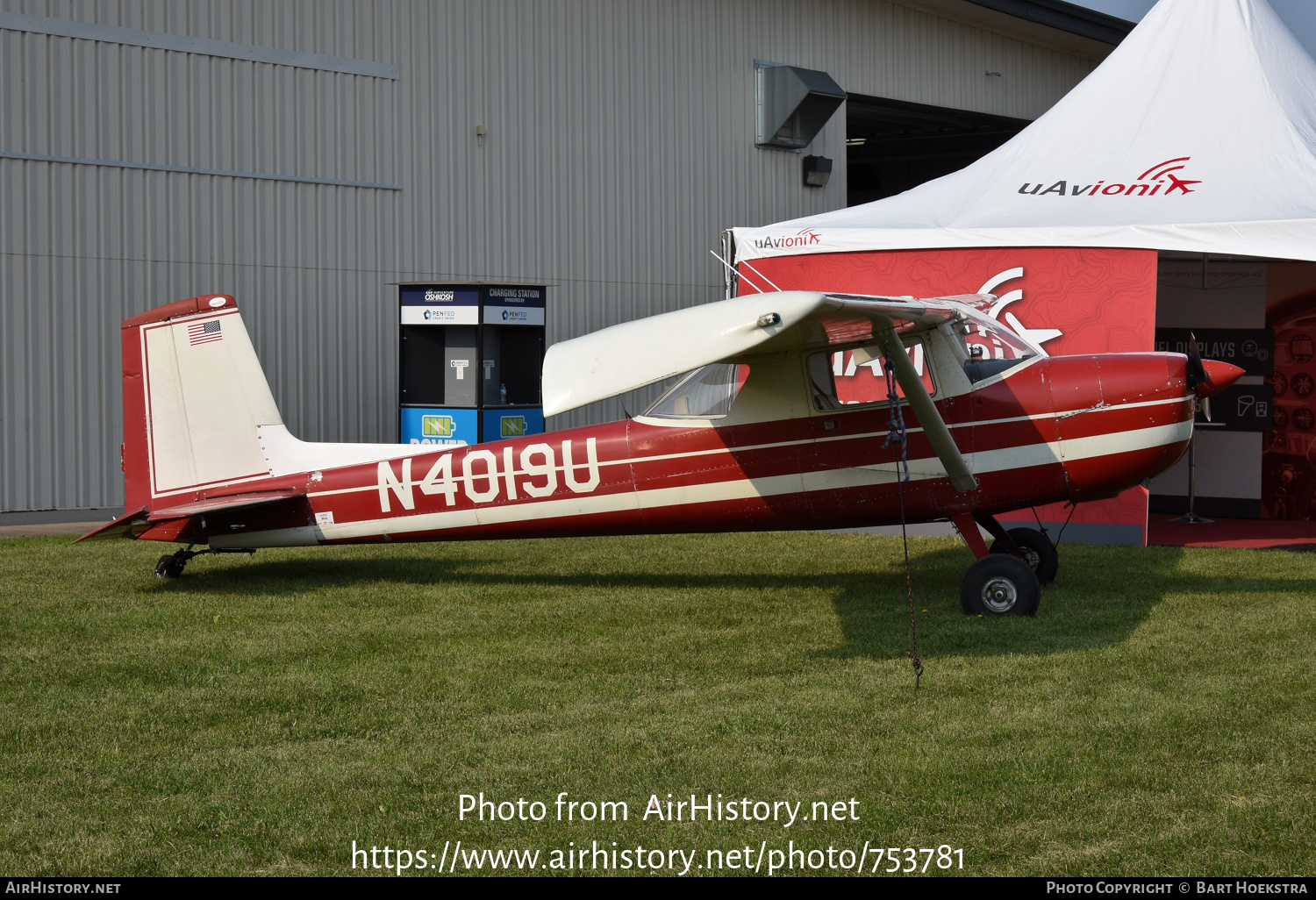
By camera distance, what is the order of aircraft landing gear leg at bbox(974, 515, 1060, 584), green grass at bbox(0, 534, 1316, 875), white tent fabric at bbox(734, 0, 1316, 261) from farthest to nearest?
white tent fabric at bbox(734, 0, 1316, 261) → aircraft landing gear leg at bbox(974, 515, 1060, 584) → green grass at bbox(0, 534, 1316, 875)

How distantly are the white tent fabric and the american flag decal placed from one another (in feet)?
18.1

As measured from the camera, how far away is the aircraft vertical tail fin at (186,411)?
340 inches

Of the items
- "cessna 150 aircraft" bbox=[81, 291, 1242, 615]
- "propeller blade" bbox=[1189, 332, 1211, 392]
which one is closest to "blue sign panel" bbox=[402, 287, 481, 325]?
"cessna 150 aircraft" bbox=[81, 291, 1242, 615]

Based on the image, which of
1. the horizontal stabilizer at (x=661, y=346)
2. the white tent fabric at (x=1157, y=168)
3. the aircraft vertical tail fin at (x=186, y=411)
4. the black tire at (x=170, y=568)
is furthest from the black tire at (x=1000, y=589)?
the black tire at (x=170, y=568)

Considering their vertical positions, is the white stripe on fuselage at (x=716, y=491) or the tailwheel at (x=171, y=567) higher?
the white stripe on fuselage at (x=716, y=491)

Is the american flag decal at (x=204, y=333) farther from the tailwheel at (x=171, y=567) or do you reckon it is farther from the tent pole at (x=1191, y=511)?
the tent pole at (x=1191, y=511)

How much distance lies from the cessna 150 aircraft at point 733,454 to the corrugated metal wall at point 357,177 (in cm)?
481

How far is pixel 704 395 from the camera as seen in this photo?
328 inches

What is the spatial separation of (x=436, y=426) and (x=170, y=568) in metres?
4.94

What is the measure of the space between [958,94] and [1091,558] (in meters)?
12.9

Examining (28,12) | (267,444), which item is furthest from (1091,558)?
(28,12)

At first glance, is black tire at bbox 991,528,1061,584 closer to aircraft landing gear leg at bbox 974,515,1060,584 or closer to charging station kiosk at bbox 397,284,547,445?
aircraft landing gear leg at bbox 974,515,1060,584

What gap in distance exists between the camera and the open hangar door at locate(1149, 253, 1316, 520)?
13.4m

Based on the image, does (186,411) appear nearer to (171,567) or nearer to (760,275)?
(171,567)
